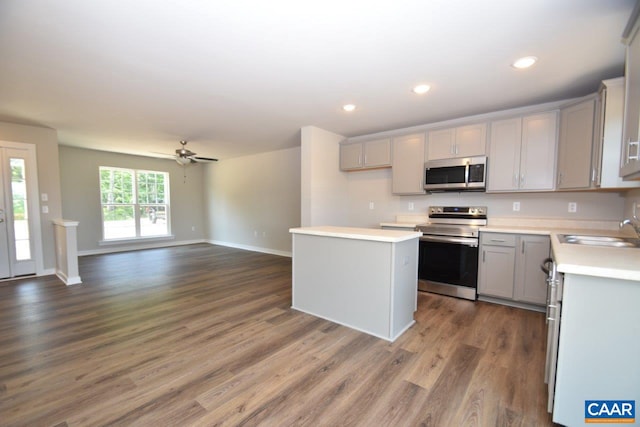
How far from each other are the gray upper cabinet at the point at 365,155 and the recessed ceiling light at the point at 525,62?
6.46 ft

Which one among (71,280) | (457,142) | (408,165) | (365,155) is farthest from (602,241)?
(71,280)

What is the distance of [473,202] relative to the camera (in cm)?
379

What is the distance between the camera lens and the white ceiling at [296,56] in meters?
1.72

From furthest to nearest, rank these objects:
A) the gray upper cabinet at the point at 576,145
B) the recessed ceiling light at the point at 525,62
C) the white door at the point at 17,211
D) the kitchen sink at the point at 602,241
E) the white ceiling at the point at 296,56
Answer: the white door at the point at 17,211 < the gray upper cabinet at the point at 576,145 < the recessed ceiling light at the point at 525,62 < the kitchen sink at the point at 602,241 < the white ceiling at the point at 296,56

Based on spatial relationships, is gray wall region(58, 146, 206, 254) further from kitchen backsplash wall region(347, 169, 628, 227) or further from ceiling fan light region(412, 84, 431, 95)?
ceiling fan light region(412, 84, 431, 95)

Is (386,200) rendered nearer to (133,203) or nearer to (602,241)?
(602,241)

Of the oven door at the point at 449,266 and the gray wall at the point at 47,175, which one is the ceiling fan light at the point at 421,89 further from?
the gray wall at the point at 47,175

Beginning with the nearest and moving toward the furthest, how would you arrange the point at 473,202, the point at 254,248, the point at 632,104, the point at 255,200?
the point at 632,104 < the point at 473,202 < the point at 255,200 < the point at 254,248

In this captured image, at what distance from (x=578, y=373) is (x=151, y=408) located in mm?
2330

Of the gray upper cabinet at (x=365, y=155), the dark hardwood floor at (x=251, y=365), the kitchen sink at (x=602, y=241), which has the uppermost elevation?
the gray upper cabinet at (x=365, y=155)

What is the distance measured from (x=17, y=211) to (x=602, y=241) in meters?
7.36

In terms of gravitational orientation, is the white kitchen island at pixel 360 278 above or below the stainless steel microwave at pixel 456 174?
below

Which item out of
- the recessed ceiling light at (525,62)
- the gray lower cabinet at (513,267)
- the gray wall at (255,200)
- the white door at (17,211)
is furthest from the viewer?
the gray wall at (255,200)

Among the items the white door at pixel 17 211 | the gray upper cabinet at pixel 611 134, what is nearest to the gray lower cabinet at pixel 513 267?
the gray upper cabinet at pixel 611 134
